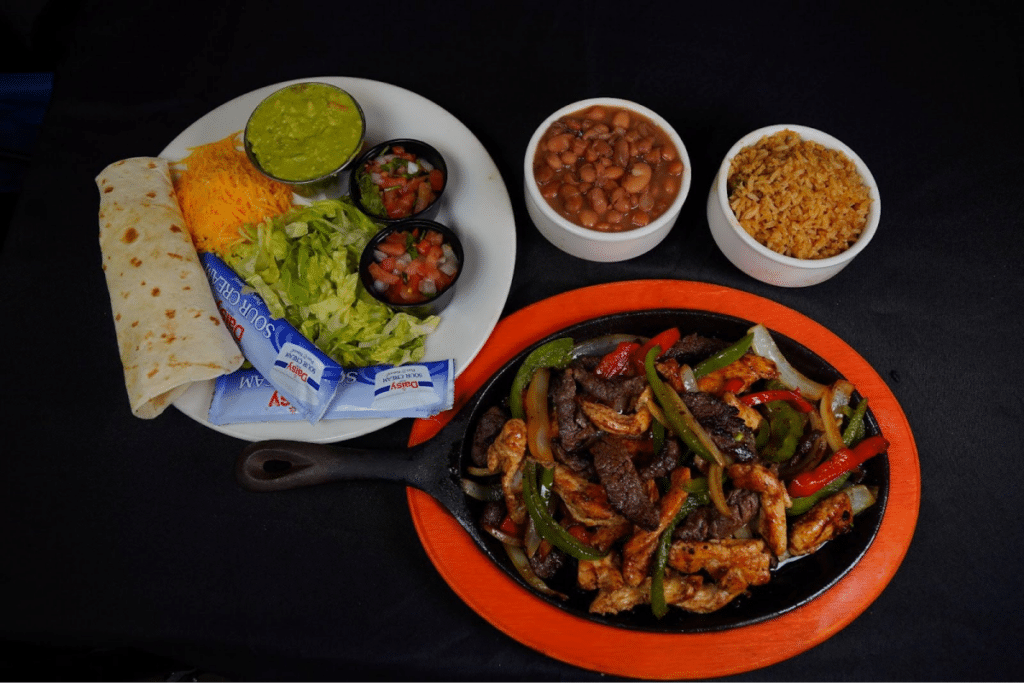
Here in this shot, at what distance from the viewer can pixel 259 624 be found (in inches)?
91.0

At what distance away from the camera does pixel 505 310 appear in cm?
261

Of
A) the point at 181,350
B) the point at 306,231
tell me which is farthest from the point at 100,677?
the point at 306,231

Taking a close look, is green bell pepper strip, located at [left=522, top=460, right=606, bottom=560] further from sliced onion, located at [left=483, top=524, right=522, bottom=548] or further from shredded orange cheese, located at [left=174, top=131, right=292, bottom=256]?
shredded orange cheese, located at [left=174, top=131, right=292, bottom=256]

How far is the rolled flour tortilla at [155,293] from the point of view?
2285 mm

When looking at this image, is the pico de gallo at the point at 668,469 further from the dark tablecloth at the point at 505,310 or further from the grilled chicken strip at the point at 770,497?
the dark tablecloth at the point at 505,310

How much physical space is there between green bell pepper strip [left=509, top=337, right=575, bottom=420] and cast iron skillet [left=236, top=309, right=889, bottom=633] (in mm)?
28

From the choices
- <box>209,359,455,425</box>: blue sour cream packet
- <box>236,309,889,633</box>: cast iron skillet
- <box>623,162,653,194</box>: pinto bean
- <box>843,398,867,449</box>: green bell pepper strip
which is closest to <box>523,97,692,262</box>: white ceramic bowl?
<box>623,162,653,194</box>: pinto bean

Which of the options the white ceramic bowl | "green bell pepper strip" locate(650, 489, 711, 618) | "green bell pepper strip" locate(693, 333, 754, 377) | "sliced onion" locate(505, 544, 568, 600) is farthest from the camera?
the white ceramic bowl

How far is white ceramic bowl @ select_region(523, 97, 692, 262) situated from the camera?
7.62 ft

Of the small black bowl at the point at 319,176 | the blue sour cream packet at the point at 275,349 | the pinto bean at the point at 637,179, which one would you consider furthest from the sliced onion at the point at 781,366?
the small black bowl at the point at 319,176

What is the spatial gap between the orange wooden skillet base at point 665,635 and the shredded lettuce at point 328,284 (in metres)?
0.31

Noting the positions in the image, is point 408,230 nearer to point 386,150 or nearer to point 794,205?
point 386,150

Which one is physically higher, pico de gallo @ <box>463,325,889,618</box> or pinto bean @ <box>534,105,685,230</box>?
pinto bean @ <box>534,105,685,230</box>

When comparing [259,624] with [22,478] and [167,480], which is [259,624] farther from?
[22,478]
